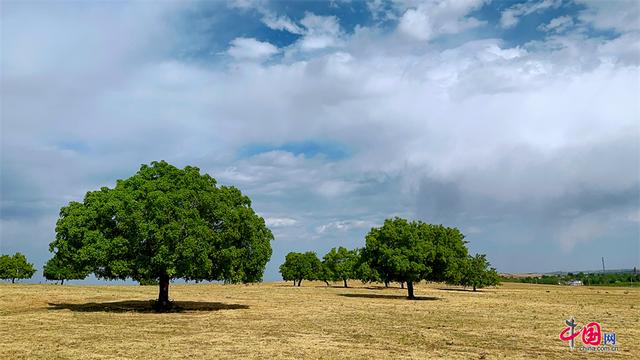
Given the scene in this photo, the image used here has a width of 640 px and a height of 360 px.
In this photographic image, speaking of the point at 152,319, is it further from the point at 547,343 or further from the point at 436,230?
the point at 436,230

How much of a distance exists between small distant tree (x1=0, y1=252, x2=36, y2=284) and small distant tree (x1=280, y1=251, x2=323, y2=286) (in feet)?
191

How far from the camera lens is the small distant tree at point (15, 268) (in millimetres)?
101938

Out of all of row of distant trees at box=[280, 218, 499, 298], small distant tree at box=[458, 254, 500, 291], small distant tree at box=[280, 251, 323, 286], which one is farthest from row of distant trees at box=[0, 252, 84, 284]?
small distant tree at box=[458, 254, 500, 291]

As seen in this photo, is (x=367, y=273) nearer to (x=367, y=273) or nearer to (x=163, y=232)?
(x=367, y=273)

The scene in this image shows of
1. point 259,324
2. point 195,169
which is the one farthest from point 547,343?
point 195,169

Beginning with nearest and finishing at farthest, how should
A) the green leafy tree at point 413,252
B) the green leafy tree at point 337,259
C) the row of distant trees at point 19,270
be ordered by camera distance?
the green leafy tree at point 413,252 → the row of distant trees at point 19,270 → the green leafy tree at point 337,259

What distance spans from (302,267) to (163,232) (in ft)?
315

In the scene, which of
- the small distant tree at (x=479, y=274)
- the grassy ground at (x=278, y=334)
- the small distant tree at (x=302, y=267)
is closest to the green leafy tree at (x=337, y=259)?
the small distant tree at (x=302, y=267)

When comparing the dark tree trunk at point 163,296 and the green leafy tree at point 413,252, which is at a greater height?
the green leafy tree at point 413,252

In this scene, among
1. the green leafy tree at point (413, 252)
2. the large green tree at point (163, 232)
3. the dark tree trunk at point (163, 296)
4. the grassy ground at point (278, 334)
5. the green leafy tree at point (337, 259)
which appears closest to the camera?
the grassy ground at point (278, 334)

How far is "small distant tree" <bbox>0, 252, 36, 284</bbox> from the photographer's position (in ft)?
Answer: 334

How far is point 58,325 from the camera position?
31.0 m

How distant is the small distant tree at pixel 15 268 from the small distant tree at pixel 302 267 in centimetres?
5837

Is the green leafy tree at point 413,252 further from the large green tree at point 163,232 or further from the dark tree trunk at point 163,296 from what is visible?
the dark tree trunk at point 163,296
